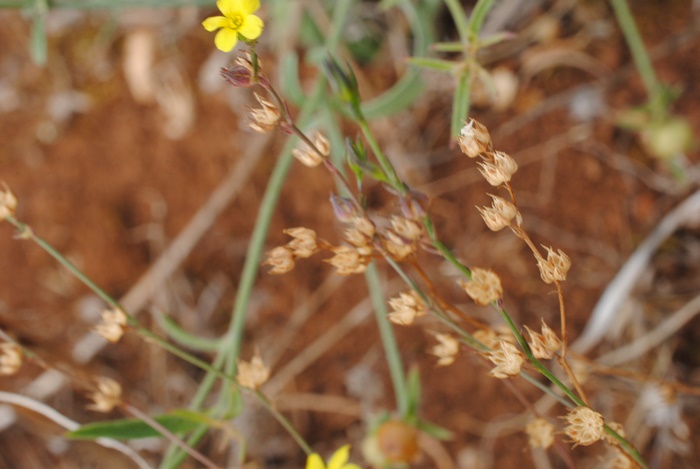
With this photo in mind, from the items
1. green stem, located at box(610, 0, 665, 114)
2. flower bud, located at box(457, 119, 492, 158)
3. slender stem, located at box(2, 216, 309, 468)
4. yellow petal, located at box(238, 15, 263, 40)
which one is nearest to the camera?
flower bud, located at box(457, 119, 492, 158)

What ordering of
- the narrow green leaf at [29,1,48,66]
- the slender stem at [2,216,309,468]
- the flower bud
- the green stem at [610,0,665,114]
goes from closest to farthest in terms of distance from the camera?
the flower bud < the slender stem at [2,216,309,468] < the narrow green leaf at [29,1,48,66] < the green stem at [610,0,665,114]

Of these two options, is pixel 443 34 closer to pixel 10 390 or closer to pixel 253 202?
pixel 253 202

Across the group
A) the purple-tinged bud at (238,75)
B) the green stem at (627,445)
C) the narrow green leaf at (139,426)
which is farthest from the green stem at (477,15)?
the narrow green leaf at (139,426)

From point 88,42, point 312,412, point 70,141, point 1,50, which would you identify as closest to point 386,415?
point 312,412

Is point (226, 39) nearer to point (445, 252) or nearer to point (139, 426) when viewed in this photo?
point (445, 252)

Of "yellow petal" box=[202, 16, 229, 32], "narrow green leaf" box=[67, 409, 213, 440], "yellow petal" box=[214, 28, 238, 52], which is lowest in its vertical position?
"narrow green leaf" box=[67, 409, 213, 440]

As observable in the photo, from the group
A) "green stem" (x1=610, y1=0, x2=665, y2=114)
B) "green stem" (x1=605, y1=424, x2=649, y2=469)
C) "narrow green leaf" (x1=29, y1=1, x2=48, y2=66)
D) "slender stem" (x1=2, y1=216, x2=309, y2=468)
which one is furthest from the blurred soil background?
"green stem" (x1=605, y1=424, x2=649, y2=469)

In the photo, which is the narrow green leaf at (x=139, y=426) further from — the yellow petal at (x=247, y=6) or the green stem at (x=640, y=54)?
the green stem at (x=640, y=54)

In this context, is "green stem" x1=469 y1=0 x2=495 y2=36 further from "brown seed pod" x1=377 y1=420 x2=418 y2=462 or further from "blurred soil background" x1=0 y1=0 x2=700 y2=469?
"brown seed pod" x1=377 y1=420 x2=418 y2=462
